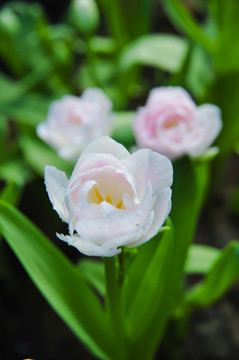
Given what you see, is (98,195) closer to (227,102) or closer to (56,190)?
(56,190)

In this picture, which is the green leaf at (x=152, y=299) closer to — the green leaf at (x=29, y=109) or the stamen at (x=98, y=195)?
the stamen at (x=98, y=195)

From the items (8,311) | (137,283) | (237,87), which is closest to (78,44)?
(237,87)

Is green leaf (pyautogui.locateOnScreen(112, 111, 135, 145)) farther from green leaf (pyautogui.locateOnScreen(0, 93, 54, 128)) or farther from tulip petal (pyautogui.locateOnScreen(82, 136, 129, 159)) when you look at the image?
tulip petal (pyautogui.locateOnScreen(82, 136, 129, 159))

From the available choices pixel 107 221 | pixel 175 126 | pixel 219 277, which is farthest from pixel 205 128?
pixel 107 221

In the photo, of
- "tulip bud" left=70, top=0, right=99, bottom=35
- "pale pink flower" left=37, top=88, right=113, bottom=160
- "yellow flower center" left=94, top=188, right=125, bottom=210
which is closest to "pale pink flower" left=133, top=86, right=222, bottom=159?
"pale pink flower" left=37, top=88, right=113, bottom=160

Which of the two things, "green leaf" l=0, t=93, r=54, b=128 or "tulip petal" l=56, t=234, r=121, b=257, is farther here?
"green leaf" l=0, t=93, r=54, b=128

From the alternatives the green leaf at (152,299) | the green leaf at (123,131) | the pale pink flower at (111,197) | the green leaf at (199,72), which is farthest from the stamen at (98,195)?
the green leaf at (199,72)

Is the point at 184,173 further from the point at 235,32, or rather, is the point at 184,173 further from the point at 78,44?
the point at 78,44
